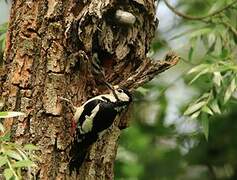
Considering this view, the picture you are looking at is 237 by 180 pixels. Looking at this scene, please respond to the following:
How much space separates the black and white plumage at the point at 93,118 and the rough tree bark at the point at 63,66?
0.05 metres

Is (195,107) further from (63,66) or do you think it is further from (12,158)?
(12,158)

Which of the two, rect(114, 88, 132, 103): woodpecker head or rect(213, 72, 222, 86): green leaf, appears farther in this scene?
rect(213, 72, 222, 86): green leaf

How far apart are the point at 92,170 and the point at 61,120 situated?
11.1 inches

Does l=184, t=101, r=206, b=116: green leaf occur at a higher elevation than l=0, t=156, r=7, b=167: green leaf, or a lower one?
higher

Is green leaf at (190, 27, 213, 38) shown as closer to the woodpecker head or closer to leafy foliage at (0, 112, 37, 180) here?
the woodpecker head

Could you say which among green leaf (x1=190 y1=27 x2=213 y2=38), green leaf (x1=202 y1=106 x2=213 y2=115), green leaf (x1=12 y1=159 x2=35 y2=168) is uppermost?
green leaf (x1=190 y1=27 x2=213 y2=38)

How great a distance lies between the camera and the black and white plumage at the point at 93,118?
119 inches

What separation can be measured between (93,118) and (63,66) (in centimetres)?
31

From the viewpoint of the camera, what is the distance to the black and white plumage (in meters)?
3.04

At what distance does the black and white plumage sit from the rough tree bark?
48 millimetres

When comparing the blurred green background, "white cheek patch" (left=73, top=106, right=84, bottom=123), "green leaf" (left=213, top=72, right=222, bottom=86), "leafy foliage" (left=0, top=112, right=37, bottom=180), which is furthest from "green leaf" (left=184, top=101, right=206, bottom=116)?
"leafy foliage" (left=0, top=112, right=37, bottom=180)

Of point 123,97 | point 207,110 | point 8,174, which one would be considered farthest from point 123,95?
point 8,174

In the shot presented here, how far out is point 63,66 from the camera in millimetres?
3078

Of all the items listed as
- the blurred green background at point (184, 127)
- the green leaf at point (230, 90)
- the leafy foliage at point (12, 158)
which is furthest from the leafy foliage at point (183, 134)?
the leafy foliage at point (12, 158)
